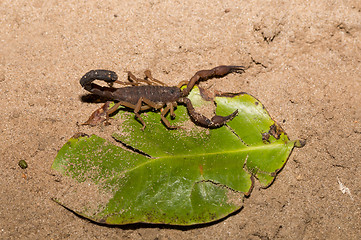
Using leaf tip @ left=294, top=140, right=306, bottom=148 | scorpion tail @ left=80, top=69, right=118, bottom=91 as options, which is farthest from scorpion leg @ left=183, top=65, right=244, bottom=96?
leaf tip @ left=294, top=140, right=306, bottom=148

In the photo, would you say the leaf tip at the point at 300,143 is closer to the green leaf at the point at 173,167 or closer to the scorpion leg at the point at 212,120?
the green leaf at the point at 173,167

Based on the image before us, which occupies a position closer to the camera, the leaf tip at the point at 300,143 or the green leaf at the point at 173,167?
the green leaf at the point at 173,167

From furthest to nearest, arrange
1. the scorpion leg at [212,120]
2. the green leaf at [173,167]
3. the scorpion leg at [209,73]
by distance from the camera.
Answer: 1. the scorpion leg at [209,73]
2. the scorpion leg at [212,120]
3. the green leaf at [173,167]

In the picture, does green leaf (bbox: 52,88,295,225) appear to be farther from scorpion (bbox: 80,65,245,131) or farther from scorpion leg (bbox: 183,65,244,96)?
scorpion leg (bbox: 183,65,244,96)

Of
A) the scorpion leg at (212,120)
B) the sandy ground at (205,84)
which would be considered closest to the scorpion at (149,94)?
the scorpion leg at (212,120)

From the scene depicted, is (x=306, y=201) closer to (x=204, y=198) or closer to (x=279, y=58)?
(x=204, y=198)

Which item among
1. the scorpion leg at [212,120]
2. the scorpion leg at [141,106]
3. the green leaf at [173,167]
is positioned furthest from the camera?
the scorpion leg at [141,106]

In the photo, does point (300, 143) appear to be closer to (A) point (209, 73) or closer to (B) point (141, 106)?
(A) point (209, 73)

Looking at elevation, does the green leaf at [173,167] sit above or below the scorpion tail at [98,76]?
below
